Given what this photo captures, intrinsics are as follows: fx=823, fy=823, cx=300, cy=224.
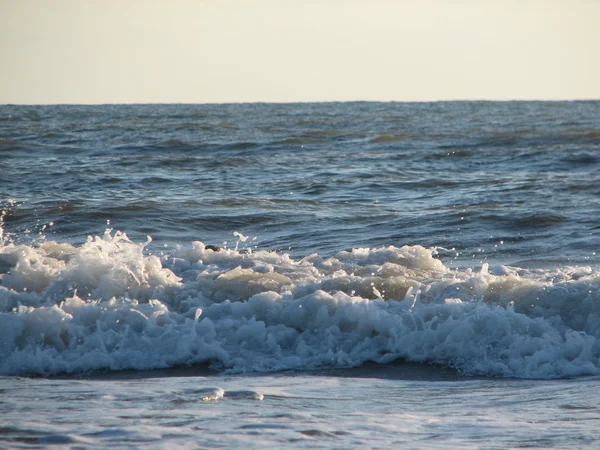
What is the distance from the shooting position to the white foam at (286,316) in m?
6.03

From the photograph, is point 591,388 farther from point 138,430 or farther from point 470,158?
point 470,158

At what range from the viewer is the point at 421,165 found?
1806 centimetres

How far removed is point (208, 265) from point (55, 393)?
317 cm

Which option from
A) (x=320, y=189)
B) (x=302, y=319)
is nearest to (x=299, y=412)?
(x=302, y=319)

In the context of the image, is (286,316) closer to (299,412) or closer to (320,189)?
(299,412)

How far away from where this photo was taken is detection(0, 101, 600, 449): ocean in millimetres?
4371

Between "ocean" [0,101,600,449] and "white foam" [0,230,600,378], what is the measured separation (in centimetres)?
2

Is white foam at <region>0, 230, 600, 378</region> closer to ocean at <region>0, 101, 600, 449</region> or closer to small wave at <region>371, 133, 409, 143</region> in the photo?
ocean at <region>0, 101, 600, 449</region>

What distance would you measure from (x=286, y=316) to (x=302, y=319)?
13 centimetres

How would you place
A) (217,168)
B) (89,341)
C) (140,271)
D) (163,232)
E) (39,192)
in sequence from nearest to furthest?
1. (89,341)
2. (140,271)
3. (163,232)
4. (39,192)
5. (217,168)

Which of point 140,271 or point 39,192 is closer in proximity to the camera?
point 140,271

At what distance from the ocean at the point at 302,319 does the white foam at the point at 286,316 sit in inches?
0.7

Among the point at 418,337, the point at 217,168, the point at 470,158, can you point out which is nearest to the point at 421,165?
the point at 470,158

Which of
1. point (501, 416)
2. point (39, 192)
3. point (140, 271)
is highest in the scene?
point (39, 192)
